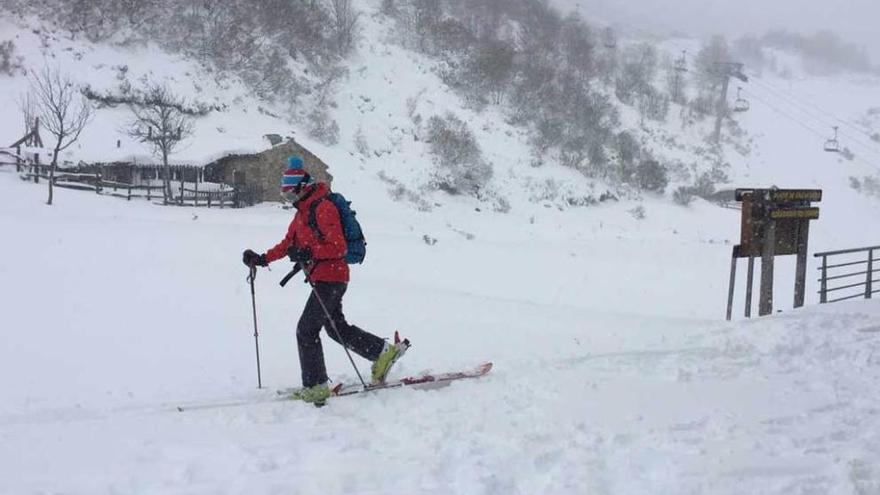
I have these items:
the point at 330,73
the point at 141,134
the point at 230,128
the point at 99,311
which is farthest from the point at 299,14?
the point at 99,311

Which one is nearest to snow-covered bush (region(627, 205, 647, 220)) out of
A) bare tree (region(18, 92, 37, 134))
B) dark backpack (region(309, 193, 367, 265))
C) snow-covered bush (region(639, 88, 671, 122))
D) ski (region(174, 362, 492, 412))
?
snow-covered bush (region(639, 88, 671, 122))

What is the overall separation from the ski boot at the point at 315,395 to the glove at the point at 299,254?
1.00m

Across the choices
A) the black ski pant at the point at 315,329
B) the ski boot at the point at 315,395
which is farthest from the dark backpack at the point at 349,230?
the ski boot at the point at 315,395

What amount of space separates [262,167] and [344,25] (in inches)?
740

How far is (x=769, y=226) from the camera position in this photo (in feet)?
31.6

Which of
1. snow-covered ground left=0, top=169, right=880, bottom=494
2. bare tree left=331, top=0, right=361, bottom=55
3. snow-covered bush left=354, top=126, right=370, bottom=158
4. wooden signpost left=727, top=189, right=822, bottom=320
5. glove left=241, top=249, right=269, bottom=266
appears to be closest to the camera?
snow-covered ground left=0, top=169, right=880, bottom=494

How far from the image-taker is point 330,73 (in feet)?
140

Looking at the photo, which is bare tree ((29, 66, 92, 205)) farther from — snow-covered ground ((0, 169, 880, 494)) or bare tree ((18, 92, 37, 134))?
snow-covered ground ((0, 169, 880, 494))

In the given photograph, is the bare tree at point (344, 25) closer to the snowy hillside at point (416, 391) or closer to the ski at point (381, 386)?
the snowy hillside at point (416, 391)

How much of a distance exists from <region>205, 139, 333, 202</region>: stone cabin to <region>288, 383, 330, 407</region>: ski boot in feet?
87.9

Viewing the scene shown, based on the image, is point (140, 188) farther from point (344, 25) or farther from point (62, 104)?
point (344, 25)

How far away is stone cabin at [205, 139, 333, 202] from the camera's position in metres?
31.2

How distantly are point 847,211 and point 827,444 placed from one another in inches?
2069

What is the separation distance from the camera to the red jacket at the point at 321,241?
16.6 ft
